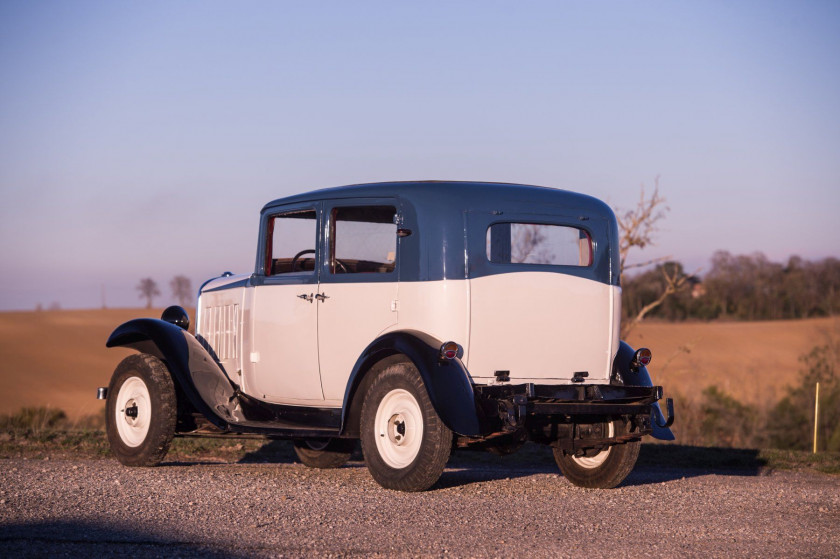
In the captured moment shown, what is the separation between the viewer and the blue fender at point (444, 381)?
23.7 ft

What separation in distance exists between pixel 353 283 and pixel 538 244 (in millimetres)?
1501

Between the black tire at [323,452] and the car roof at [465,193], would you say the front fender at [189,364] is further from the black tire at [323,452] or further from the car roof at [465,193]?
the car roof at [465,193]

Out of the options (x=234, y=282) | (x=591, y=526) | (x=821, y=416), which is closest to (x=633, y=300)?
(x=821, y=416)

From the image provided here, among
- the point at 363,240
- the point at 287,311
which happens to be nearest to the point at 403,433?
the point at 363,240

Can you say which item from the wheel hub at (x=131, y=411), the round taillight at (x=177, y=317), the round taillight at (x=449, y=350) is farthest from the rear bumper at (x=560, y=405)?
the round taillight at (x=177, y=317)

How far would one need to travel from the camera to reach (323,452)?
10.3m

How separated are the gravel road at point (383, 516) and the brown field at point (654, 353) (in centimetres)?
1896

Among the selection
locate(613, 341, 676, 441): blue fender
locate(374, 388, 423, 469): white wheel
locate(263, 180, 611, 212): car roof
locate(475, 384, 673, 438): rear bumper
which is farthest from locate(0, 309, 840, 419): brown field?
locate(374, 388, 423, 469): white wheel

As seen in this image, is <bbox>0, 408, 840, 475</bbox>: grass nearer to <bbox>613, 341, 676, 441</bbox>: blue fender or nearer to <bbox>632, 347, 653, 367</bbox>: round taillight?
<bbox>613, 341, 676, 441</bbox>: blue fender

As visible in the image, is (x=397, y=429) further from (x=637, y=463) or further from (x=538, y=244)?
(x=637, y=463)

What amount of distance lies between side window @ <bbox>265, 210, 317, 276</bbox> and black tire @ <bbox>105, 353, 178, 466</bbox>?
137 centimetres

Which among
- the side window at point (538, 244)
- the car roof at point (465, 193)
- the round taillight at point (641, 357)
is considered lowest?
the round taillight at point (641, 357)

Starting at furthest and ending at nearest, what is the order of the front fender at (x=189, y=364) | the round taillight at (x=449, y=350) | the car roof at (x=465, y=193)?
the front fender at (x=189, y=364) < the car roof at (x=465, y=193) < the round taillight at (x=449, y=350)

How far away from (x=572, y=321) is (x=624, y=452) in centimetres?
120
